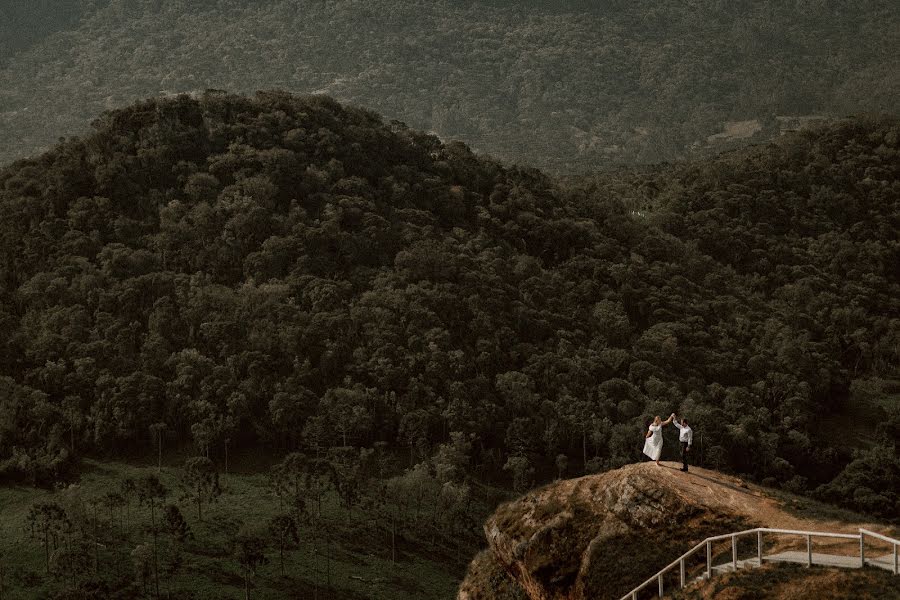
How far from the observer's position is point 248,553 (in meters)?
88.9

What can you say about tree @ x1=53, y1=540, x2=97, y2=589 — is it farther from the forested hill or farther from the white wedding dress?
the white wedding dress

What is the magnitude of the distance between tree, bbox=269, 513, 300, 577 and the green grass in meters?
0.61

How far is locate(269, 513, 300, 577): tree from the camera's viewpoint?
308ft

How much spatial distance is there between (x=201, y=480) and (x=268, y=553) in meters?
11.9

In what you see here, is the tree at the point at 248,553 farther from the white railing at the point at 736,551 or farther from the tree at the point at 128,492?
the white railing at the point at 736,551

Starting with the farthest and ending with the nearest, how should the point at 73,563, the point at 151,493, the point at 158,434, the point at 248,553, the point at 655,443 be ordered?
the point at 158,434
the point at 151,493
the point at 248,553
the point at 73,563
the point at 655,443

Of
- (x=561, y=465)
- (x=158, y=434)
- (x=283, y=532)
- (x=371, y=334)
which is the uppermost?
(x=371, y=334)

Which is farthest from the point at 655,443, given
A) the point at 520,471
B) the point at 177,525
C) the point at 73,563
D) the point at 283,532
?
the point at 520,471

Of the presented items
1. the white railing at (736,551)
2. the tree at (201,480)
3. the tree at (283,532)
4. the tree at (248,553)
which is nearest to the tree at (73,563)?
the tree at (248,553)

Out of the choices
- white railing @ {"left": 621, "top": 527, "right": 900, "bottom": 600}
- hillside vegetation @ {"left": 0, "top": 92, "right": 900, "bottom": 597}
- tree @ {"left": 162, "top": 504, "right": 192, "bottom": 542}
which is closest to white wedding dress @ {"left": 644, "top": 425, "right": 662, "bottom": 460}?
white railing @ {"left": 621, "top": 527, "right": 900, "bottom": 600}

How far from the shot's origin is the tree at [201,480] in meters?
99.9

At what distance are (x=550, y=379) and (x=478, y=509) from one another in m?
21.6

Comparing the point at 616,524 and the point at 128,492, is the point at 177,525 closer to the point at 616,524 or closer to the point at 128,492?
the point at 128,492

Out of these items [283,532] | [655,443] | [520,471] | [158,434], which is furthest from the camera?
[158,434]
